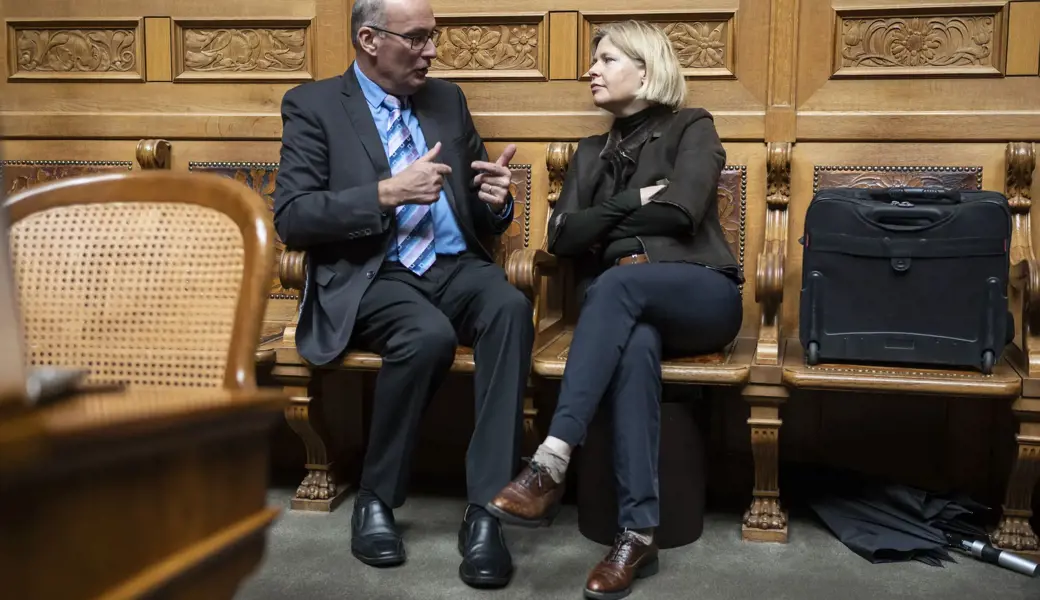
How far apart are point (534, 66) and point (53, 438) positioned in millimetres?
2776

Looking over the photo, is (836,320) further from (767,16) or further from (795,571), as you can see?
(767,16)

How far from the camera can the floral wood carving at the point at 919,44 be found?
9.82 feet

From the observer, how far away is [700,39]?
3.16m

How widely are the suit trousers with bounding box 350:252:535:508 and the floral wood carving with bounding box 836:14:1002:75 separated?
1285mm

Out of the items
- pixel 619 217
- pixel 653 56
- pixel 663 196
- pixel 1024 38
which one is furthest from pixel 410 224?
pixel 1024 38

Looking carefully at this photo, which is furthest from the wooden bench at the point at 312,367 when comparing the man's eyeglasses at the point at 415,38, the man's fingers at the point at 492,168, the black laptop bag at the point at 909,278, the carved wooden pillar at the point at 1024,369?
the carved wooden pillar at the point at 1024,369

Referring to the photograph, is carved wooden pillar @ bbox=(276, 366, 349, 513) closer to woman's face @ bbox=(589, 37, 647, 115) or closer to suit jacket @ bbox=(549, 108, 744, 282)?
suit jacket @ bbox=(549, 108, 744, 282)

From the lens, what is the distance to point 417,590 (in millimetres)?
2393

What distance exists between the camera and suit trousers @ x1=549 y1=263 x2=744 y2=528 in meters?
2.45

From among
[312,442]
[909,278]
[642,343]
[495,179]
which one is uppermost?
[495,179]

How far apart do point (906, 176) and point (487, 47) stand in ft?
4.42

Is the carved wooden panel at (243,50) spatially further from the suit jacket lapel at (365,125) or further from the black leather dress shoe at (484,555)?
the black leather dress shoe at (484,555)

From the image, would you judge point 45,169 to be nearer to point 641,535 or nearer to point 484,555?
point 484,555

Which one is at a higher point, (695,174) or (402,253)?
(695,174)
